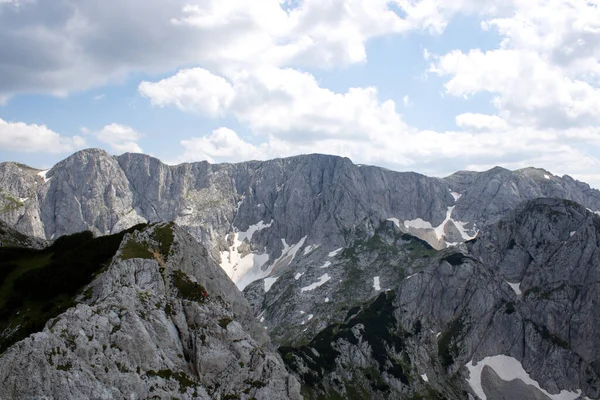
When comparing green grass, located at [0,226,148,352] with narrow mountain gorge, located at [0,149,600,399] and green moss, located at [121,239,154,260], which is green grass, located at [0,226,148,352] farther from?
green moss, located at [121,239,154,260]

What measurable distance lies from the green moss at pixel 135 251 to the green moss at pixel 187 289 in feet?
14.8

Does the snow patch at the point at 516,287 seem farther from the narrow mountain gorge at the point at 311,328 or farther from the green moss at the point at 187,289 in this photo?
the green moss at the point at 187,289

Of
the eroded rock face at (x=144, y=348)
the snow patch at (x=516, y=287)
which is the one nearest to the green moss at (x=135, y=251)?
the eroded rock face at (x=144, y=348)

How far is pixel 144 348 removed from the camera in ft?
118

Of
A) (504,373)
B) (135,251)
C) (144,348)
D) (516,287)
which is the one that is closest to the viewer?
(144,348)

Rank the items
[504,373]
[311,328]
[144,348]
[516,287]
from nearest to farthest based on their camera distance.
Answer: [144,348]
[504,373]
[311,328]
[516,287]

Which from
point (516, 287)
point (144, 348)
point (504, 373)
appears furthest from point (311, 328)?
point (144, 348)

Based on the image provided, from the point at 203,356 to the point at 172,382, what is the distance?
613 cm

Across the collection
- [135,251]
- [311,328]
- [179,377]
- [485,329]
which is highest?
[135,251]

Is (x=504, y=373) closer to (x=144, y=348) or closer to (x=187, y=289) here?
(x=187, y=289)

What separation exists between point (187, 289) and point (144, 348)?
45.7 feet

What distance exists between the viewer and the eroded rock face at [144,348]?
91.6ft

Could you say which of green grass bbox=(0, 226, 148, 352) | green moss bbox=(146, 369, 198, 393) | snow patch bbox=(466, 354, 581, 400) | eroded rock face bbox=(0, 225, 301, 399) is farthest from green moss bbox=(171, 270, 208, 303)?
snow patch bbox=(466, 354, 581, 400)

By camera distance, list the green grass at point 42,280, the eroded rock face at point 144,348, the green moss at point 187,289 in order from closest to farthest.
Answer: the eroded rock face at point 144,348
the green grass at point 42,280
the green moss at point 187,289
